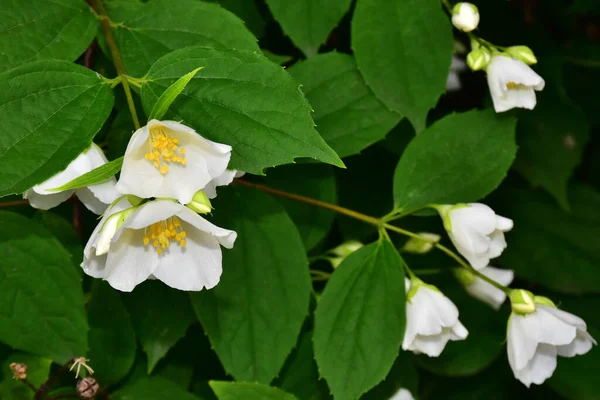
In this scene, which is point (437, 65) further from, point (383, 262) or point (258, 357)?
point (258, 357)

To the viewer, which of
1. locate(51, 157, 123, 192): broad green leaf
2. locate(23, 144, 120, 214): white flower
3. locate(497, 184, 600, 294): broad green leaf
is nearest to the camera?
locate(51, 157, 123, 192): broad green leaf

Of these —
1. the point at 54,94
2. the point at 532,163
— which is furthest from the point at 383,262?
the point at 532,163

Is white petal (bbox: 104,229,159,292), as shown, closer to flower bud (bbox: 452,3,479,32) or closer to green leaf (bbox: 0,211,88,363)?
green leaf (bbox: 0,211,88,363)

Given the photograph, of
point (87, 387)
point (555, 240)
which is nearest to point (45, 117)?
point (87, 387)

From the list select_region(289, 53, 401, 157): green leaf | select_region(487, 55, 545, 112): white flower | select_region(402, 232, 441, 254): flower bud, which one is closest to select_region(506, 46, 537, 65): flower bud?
select_region(487, 55, 545, 112): white flower

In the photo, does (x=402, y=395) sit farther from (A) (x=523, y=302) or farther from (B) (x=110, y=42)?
(B) (x=110, y=42)

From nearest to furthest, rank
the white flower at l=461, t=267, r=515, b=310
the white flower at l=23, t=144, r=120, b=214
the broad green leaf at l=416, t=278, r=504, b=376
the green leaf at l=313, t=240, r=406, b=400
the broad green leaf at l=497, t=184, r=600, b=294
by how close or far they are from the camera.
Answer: the white flower at l=23, t=144, r=120, b=214
the green leaf at l=313, t=240, r=406, b=400
the white flower at l=461, t=267, r=515, b=310
the broad green leaf at l=416, t=278, r=504, b=376
the broad green leaf at l=497, t=184, r=600, b=294
